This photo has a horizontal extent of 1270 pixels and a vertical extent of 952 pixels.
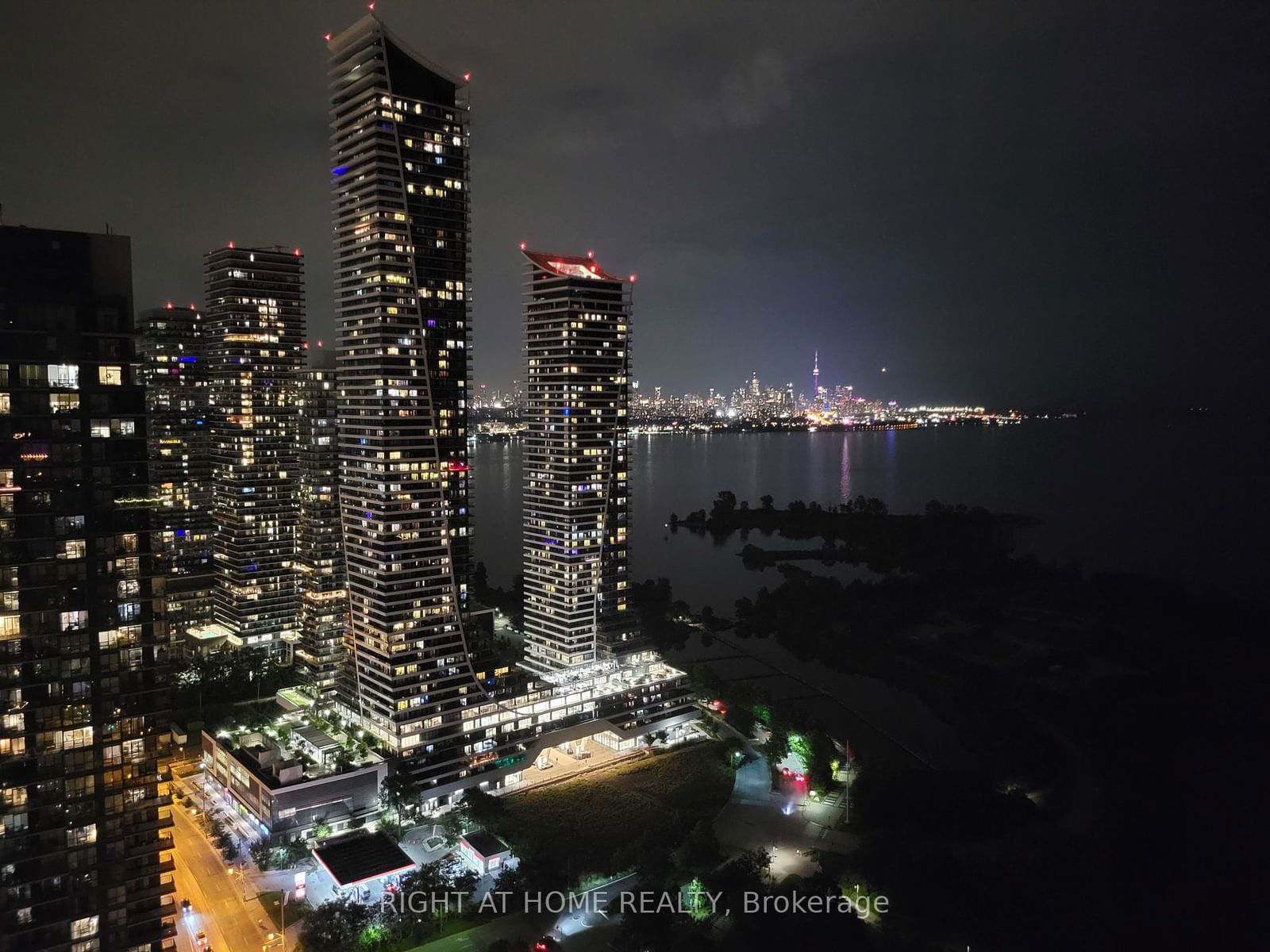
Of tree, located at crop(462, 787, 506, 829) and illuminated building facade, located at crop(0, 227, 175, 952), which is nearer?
illuminated building facade, located at crop(0, 227, 175, 952)

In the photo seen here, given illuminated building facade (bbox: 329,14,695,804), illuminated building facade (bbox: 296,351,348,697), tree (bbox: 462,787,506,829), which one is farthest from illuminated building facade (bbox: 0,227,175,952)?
illuminated building facade (bbox: 296,351,348,697)

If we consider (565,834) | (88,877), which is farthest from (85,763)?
(565,834)

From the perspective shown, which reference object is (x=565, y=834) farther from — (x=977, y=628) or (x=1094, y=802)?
(x=977, y=628)

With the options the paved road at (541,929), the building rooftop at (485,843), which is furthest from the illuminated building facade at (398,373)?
the paved road at (541,929)

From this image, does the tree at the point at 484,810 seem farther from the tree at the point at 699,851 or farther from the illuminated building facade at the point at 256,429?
the illuminated building facade at the point at 256,429

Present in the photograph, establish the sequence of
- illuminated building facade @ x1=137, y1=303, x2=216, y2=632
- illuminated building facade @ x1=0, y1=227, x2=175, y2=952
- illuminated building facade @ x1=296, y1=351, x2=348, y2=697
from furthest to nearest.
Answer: illuminated building facade @ x1=137, y1=303, x2=216, y2=632, illuminated building facade @ x1=296, y1=351, x2=348, y2=697, illuminated building facade @ x1=0, y1=227, x2=175, y2=952

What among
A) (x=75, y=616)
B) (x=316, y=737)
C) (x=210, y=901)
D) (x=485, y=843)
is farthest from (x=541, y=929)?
(x=75, y=616)

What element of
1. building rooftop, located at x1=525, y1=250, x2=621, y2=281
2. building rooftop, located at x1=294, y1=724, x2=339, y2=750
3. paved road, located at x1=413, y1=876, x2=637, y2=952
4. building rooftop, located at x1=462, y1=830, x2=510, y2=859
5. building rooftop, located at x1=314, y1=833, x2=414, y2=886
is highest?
building rooftop, located at x1=525, y1=250, x2=621, y2=281

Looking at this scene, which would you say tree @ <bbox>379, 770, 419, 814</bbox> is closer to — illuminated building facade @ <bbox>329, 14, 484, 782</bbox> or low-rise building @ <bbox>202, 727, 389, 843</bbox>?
low-rise building @ <bbox>202, 727, 389, 843</bbox>
